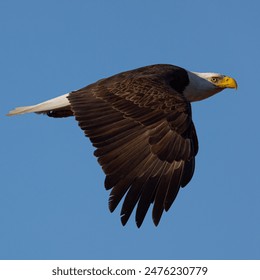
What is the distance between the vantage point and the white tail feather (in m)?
11.4

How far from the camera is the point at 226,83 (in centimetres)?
1301

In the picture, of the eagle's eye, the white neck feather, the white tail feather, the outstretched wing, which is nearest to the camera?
the outstretched wing

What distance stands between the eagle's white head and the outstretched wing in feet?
4.66

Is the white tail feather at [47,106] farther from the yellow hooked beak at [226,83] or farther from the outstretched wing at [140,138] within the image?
the yellow hooked beak at [226,83]

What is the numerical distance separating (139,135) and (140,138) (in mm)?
53

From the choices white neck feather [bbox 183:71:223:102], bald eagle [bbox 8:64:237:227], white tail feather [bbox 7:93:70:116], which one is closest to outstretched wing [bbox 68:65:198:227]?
bald eagle [bbox 8:64:237:227]

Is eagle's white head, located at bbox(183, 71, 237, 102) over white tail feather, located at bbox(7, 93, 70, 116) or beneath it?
over

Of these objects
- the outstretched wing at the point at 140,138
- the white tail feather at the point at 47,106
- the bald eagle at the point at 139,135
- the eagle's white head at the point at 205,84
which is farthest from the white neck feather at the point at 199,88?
the white tail feather at the point at 47,106

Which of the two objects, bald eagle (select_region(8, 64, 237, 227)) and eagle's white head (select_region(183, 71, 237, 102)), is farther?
eagle's white head (select_region(183, 71, 237, 102))

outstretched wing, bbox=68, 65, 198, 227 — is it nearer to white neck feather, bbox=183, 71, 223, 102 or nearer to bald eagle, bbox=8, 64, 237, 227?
bald eagle, bbox=8, 64, 237, 227

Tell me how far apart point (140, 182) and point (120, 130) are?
2.54ft

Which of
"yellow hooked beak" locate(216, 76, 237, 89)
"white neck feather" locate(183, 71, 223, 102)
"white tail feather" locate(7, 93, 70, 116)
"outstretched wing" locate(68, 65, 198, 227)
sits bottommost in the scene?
"outstretched wing" locate(68, 65, 198, 227)

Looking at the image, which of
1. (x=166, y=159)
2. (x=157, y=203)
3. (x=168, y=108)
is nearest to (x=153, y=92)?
(x=168, y=108)

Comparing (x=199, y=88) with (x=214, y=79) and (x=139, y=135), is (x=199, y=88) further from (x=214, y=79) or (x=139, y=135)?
(x=139, y=135)
